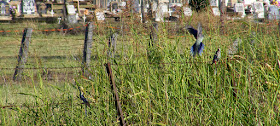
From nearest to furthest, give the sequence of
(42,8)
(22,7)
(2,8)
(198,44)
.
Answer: (198,44) < (22,7) < (2,8) < (42,8)

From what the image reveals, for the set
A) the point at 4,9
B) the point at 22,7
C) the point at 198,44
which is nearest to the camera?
the point at 198,44

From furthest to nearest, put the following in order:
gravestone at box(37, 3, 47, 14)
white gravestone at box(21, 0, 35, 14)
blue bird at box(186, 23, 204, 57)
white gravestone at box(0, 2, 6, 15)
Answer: gravestone at box(37, 3, 47, 14), white gravestone at box(0, 2, 6, 15), white gravestone at box(21, 0, 35, 14), blue bird at box(186, 23, 204, 57)

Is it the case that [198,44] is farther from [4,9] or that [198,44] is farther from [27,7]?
[4,9]

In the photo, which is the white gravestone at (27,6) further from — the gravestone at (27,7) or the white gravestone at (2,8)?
the white gravestone at (2,8)

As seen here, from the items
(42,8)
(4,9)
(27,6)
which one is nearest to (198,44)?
(27,6)

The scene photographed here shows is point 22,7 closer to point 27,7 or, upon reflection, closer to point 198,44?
point 27,7

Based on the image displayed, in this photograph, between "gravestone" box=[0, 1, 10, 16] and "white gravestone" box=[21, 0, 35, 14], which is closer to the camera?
"white gravestone" box=[21, 0, 35, 14]

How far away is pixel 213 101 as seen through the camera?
2291 millimetres

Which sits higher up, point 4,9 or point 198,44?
point 4,9

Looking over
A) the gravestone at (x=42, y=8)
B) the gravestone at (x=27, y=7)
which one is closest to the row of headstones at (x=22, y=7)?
the gravestone at (x=27, y=7)

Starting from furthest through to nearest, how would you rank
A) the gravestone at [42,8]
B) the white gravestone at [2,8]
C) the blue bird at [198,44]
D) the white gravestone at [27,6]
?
the gravestone at [42,8]
the white gravestone at [2,8]
the white gravestone at [27,6]
the blue bird at [198,44]

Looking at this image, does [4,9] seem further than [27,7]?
Yes

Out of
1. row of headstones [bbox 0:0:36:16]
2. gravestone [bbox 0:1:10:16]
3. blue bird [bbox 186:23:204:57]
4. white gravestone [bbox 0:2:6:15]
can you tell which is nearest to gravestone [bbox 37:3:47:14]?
row of headstones [bbox 0:0:36:16]

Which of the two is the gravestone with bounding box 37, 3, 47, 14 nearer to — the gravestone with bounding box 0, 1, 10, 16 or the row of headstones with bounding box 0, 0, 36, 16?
the row of headstones with bounding box 0, 0, 36, 16
